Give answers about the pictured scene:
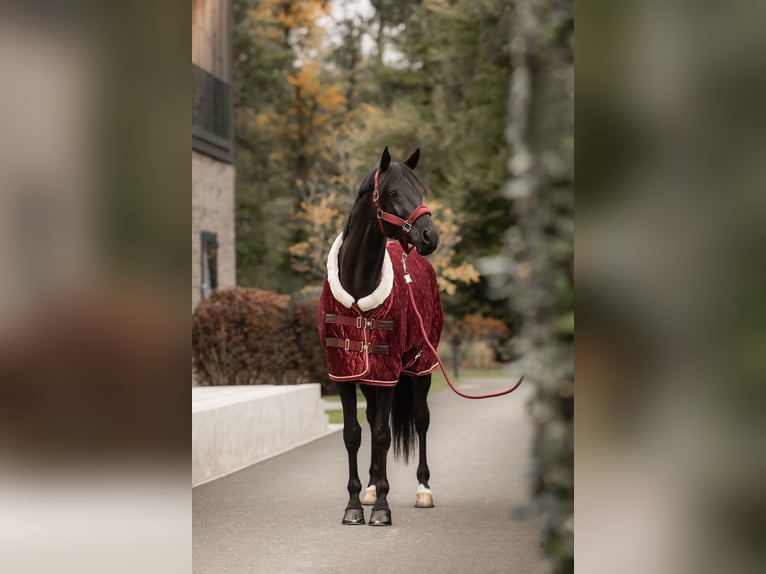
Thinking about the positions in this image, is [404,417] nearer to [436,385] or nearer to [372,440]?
[372,440]

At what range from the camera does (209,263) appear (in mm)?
21188

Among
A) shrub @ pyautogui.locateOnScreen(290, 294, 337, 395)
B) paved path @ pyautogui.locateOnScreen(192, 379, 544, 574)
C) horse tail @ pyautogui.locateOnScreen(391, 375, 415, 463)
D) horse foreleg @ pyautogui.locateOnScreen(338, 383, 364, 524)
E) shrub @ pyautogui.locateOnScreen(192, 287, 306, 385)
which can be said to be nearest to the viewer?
paved path @ pyautogui.locateOnScreen(192, 379, 544, 574)

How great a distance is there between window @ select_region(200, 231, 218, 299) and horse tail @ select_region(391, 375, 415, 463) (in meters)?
12.1

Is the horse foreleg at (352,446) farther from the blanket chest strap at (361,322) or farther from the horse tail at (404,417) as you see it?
the horse tail at (404,417)

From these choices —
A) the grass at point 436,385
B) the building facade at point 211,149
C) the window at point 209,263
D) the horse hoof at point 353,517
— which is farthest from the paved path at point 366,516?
the building facade at point 211,149

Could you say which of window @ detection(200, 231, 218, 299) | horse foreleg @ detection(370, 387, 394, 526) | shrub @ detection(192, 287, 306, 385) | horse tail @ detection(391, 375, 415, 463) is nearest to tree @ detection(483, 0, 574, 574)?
horse foreleg @ detection(370, 387, 394, 526)

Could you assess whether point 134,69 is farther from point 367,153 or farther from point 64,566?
point 367,153

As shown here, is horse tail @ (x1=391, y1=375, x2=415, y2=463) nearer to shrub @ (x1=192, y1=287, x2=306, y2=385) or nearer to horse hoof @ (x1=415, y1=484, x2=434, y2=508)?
horse hoof @ (x1=415, y1=484, x2=434, y2=508)

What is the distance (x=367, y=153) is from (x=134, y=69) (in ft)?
98.9

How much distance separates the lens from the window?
2084 centimetres

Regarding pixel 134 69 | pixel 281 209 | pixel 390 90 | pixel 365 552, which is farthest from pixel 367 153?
pixel 134 69

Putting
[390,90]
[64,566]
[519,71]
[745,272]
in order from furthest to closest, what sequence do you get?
[390,90] → [64,566] → [519,71] → [745,272]

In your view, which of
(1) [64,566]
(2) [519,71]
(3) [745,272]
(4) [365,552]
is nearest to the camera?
Result: (3) [745,272]

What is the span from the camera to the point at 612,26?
2.90 m
